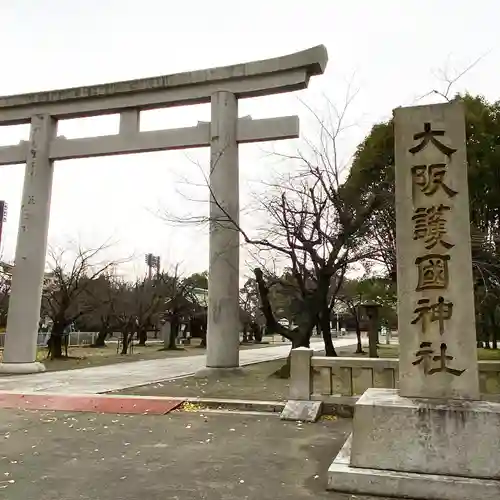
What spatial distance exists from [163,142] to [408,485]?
12.1 m

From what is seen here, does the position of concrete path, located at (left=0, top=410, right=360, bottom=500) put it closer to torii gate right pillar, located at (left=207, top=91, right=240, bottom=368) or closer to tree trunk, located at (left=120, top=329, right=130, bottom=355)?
torii gate right pillar, located at (left=207, top=91, right=240, bottom=368)

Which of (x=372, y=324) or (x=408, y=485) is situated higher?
(x=372, y=324)

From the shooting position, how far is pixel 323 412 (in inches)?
322

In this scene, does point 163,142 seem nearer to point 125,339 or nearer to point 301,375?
point 301,375

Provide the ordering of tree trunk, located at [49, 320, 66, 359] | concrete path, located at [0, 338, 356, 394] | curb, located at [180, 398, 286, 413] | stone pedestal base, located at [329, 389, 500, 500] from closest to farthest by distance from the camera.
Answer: stone pedestal base, located at [329, 389, 500, 500], curb, located at [180, 398, 286, 413], concrete path, located at [0, 338, 356, 394], tree trunk, located at [49, 320, 66, 359]

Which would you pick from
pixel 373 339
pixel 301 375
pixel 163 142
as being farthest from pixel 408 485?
pixel 163 142

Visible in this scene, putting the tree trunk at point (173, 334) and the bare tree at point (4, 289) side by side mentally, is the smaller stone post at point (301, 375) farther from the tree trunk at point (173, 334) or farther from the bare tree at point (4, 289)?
the bare tree at point (4, 289)

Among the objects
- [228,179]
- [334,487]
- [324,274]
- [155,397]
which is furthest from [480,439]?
[228,179]

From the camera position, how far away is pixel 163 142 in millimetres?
14453

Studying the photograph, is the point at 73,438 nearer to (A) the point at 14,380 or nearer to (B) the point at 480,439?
(B) the point at 480,439

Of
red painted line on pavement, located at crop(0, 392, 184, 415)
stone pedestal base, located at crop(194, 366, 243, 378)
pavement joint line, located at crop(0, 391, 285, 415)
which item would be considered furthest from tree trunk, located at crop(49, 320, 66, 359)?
red painted line on pavement, located at crop(0, 392, 184, 415)

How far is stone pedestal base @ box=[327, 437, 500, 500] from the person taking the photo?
4.20 metres

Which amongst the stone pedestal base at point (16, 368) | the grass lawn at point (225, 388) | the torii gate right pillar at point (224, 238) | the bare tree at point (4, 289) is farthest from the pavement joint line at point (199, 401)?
the bare tree at point (4, 289)

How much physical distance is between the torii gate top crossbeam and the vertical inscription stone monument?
28.3 ft
